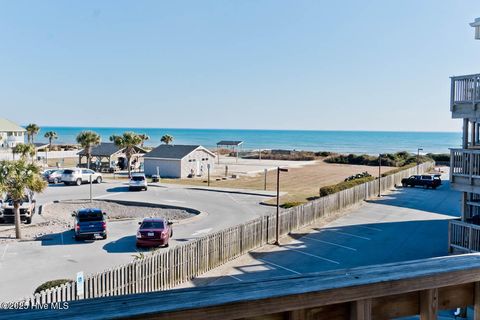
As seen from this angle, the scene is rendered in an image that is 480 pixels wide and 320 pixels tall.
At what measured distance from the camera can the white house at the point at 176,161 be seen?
2121 inches

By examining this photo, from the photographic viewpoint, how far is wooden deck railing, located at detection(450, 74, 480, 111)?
738 inches

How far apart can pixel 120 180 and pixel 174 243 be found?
29.4 m

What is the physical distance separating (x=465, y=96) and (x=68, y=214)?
24.6 m

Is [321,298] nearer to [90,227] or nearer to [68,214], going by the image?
[90,227]

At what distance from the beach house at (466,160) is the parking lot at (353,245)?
1784 mm

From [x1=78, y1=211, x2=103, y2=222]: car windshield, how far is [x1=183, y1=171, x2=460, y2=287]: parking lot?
27.6 feet

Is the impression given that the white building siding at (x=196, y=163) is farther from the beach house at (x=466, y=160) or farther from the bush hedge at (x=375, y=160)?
the beach house at (x=466, y=160)

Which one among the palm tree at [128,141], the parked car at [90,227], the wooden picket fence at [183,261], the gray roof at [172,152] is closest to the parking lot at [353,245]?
the wooden picket fence at [183,261]

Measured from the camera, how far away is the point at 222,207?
1366 inches

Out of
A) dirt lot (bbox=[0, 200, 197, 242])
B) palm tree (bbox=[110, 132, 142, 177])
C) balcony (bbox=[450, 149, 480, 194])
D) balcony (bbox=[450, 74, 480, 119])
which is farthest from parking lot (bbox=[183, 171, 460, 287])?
palm tree (bbox=[110, 132, 142, 177])

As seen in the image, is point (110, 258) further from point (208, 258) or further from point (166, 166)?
point (166, 166)

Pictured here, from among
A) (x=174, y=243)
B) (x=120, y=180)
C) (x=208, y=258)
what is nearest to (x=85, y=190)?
(x=120, y=180)

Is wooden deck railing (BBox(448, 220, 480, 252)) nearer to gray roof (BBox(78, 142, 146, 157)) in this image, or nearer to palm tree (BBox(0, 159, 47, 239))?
palm tree (BBox(0, 159, 47, 239))

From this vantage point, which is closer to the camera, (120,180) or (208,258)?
(208,258)
